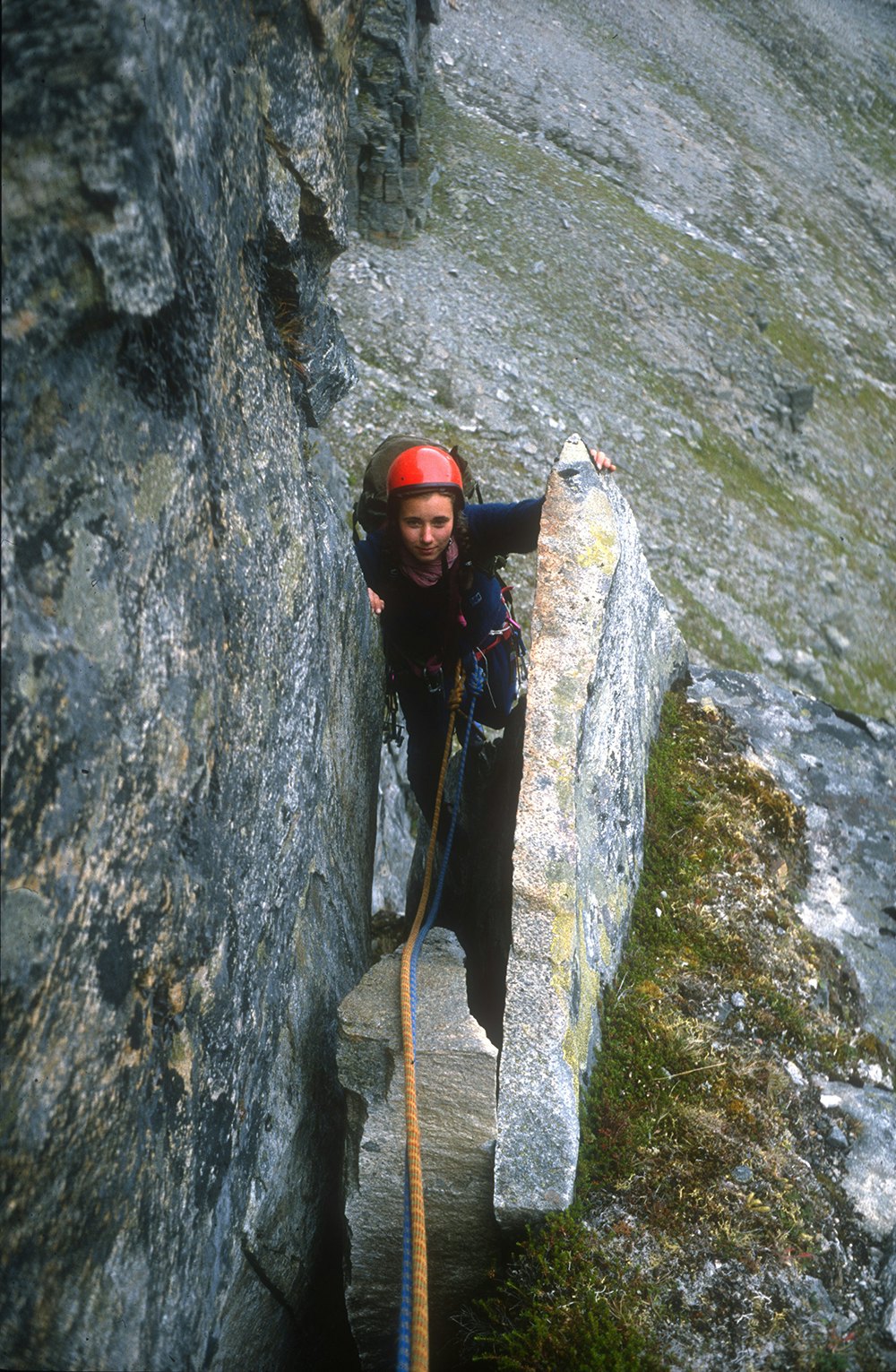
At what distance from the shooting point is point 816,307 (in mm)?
24500

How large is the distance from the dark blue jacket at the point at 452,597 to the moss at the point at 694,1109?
5.23 feet

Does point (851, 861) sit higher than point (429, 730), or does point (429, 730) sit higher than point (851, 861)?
point (851, 861)

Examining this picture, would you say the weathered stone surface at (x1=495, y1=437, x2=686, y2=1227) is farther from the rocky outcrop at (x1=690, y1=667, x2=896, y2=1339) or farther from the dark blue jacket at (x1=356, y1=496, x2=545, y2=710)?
the rocky outcrop at (x1=690, y1=667, x2=896, y2=1339)

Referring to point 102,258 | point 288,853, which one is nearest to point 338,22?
point 102,258

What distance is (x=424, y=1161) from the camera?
3.88 metres

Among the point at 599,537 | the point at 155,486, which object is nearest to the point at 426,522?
the point at 599,537

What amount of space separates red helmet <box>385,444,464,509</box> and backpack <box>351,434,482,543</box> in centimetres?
16

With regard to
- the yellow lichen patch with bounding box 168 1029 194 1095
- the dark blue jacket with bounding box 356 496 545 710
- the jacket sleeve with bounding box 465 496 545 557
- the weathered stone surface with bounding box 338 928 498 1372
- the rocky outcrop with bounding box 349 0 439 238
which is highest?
the rocky outcrop with bounding box 349 0 439 238

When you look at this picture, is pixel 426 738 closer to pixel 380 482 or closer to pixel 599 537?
pixel 380 482

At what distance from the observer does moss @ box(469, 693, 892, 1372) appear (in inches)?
144

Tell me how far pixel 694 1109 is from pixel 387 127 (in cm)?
2068

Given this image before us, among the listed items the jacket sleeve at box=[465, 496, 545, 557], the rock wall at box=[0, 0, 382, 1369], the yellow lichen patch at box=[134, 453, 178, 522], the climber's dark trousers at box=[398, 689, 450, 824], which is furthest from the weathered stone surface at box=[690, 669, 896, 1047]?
the yellow lichen patch at box=[134, 453, 178, 522]

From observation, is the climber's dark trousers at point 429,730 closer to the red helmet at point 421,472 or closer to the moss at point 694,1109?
the moss at point 694,1109

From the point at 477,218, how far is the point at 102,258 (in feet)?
71.5
